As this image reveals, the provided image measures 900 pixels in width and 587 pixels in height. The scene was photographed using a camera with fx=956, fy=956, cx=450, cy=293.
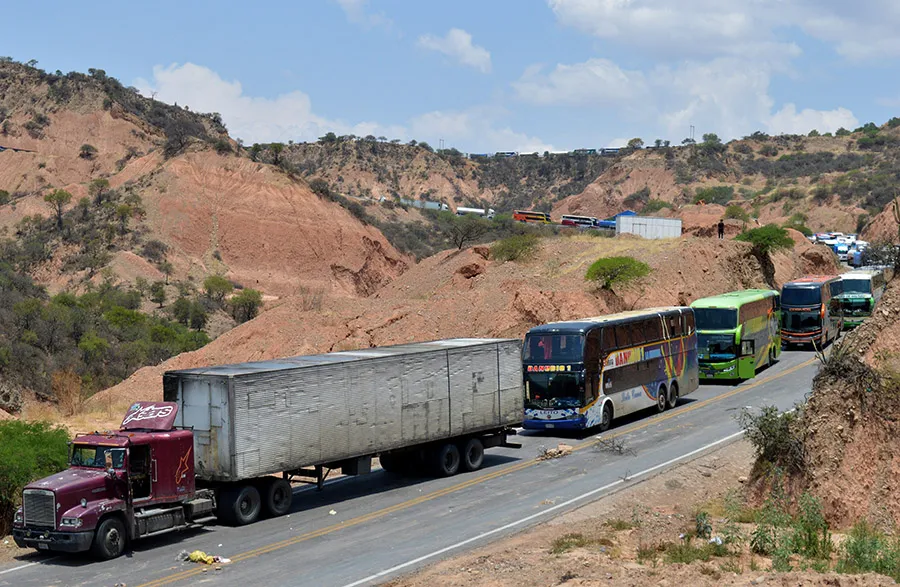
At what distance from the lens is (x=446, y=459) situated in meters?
24.0

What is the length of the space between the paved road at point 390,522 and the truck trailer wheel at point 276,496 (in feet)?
0.73

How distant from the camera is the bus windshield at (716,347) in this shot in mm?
38594

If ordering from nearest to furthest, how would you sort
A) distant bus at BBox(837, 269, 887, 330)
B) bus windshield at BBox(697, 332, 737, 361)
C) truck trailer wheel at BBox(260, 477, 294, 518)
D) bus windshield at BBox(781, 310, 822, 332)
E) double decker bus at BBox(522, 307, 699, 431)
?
truck trailer wheel at BBox(260, 477, 294, 518)
double decker bus at BBox(522, 307, 699, 431)
bus windshield at BBox(697, 332, 737, 361)
bus windshield at BBox(781, 310, 822, 332)
distant bus at BBox(837, 269, 887, 330)

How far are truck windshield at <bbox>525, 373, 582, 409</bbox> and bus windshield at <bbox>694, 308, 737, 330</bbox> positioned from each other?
37.4ft

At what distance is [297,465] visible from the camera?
19766 mm

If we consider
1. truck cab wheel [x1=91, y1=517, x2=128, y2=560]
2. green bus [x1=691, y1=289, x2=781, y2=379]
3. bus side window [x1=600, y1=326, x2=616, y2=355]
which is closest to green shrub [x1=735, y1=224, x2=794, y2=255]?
green bus [x1=691, y1=289, x2=781, y2=379]

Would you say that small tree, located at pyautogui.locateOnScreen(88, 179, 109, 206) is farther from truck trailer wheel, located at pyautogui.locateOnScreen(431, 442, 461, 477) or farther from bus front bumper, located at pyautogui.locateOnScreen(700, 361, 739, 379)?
truck trailer wheel, located at pyautogui.locateOnScreen(431, 442, 461, 477)

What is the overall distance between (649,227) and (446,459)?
2249 inches

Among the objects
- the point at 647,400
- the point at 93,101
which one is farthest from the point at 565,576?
the point at 93,101

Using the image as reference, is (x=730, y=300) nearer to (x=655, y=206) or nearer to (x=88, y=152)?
(x=88, y=152)

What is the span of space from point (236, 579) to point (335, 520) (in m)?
4.30

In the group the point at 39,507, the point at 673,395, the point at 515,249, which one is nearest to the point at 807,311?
the point at 673,395

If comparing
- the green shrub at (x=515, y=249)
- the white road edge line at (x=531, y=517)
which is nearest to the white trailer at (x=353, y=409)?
the white road edge line at (x=531, y=517)

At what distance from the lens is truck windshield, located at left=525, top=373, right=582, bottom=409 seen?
94.1 feet
